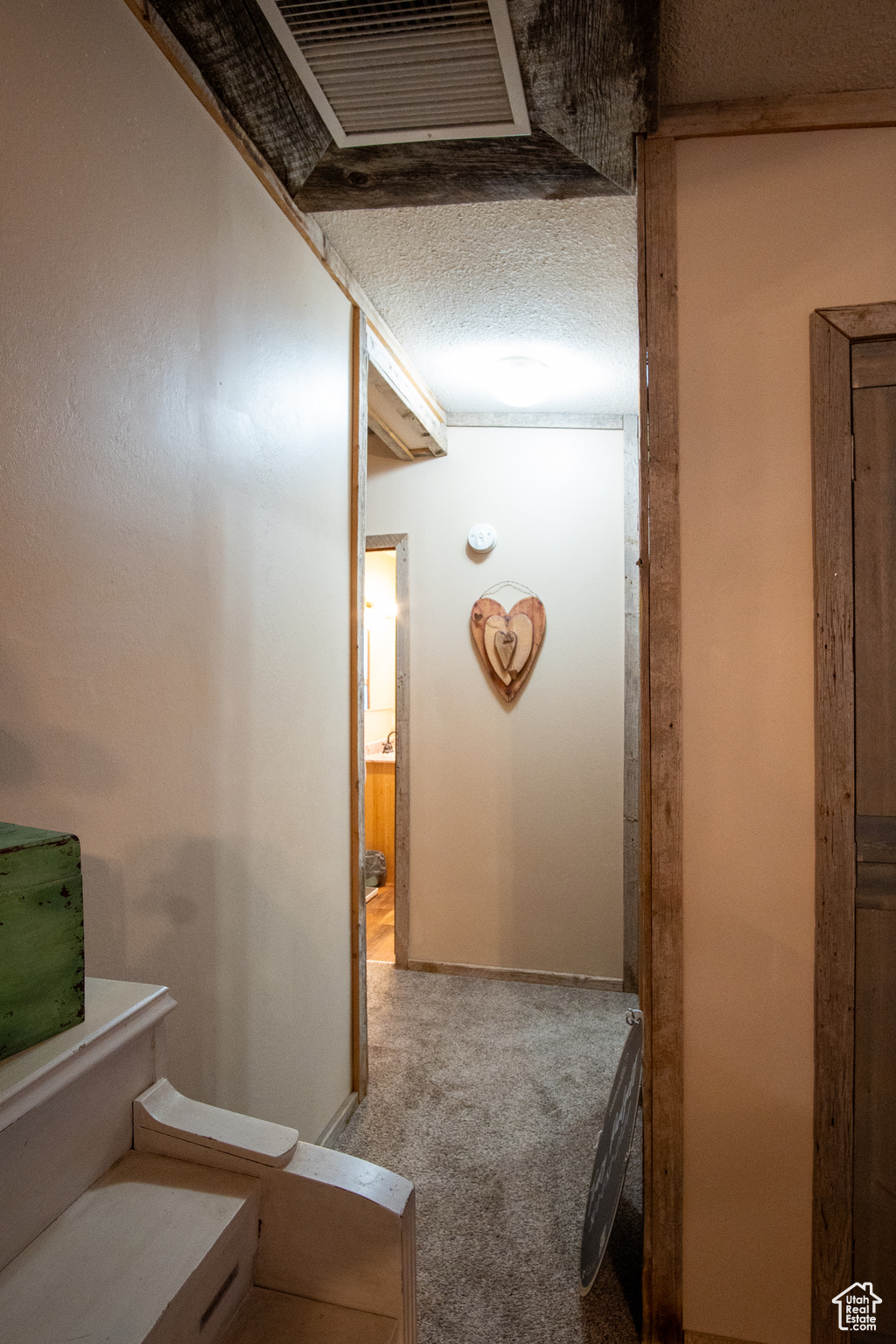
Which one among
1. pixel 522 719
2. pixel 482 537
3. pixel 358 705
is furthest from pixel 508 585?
pixel 358 705

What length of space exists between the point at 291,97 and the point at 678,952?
6.79ft

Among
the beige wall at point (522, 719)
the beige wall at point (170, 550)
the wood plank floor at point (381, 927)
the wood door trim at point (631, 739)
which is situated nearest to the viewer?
the beige wall at point (170, 550)

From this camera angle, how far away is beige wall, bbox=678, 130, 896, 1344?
1.55 m

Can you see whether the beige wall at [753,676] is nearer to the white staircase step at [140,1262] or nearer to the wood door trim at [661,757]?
the wood door trim at [661,757]

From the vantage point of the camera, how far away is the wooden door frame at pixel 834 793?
1515mm

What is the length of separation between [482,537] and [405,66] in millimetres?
2341

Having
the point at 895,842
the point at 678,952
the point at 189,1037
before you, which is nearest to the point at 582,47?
the point at 895,842

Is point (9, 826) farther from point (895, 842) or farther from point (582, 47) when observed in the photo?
point (582, 47)

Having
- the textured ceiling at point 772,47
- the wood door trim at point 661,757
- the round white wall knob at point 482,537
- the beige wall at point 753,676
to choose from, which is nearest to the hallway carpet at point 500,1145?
the wood door trim at point 661,757

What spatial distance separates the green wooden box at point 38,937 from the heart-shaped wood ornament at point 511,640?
3066mm

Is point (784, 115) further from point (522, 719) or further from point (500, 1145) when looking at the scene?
point (500, 1145)

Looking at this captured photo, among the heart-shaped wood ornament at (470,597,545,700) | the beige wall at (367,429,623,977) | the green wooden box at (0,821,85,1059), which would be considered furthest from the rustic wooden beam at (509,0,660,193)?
the heart-shaped wood ornament at (470,597,545,700)

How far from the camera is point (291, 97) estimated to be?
1647 millimetres

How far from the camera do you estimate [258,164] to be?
72.9 inches
